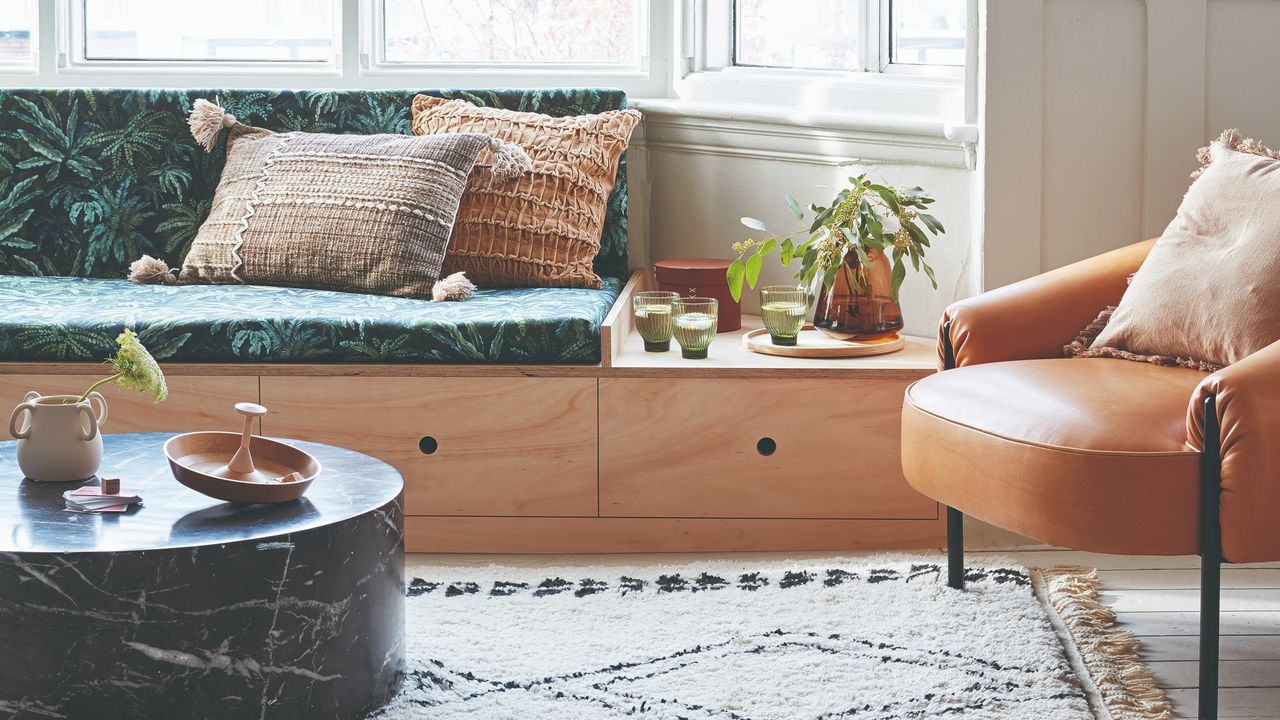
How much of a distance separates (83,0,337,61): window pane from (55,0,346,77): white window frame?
0.05 ft

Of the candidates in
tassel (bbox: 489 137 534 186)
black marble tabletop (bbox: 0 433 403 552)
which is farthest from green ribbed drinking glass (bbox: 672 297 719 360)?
black marble tabletop (bbox: 0 433 403 552)

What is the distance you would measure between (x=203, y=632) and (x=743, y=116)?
6.38 ft

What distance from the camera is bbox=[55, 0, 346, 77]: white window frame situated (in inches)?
135

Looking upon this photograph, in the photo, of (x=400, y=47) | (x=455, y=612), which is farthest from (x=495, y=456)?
(x=400, y=47)

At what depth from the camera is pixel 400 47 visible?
3.44 metres

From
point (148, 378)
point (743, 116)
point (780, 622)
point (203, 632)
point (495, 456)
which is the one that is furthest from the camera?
point (743, 116)

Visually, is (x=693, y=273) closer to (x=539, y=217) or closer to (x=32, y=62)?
(x=539, y=217)

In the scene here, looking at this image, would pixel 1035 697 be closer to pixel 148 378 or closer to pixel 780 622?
pixel 780 622

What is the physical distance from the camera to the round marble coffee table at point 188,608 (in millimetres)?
1599

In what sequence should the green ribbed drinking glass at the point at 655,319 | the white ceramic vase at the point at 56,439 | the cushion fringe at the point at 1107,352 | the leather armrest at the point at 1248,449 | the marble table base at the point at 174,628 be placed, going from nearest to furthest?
1. the marble table base at the point at 174,628
2. the leather armrest at the point at 1248,449
3. the white ceramic vase at the point at 56,439
4. the cushion fringe at the point at 1107,352
5. the green ribbed drinking glass at the point at 655,319

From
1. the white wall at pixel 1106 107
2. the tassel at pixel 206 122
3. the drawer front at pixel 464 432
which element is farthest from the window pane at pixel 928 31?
the tassel at pixel 206 122

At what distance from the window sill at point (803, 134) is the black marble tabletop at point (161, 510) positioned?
58.3 inches

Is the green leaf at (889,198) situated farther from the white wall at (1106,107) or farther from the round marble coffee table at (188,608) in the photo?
the round marble coffee table at (188,608)

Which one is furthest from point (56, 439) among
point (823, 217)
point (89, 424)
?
point (823, 217)
